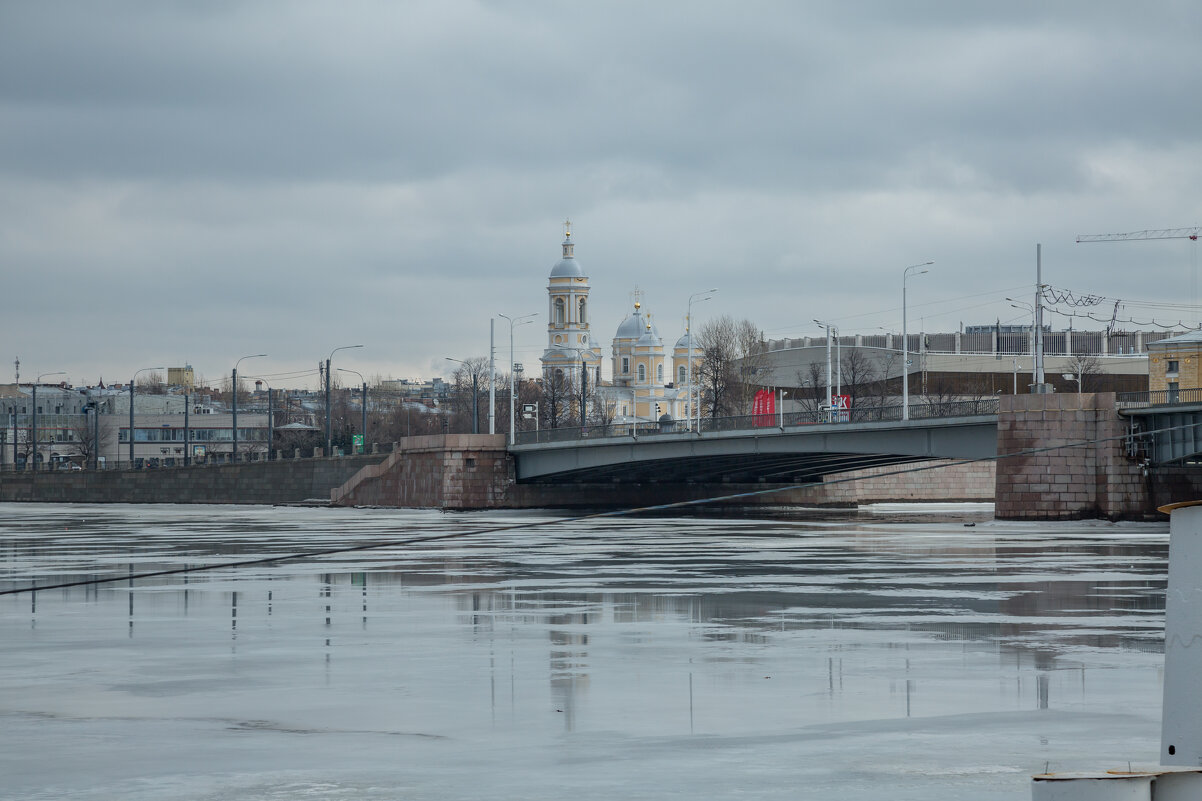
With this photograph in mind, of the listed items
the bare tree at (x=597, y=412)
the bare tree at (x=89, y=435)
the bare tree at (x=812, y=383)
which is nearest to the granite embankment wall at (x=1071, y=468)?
the bare tree at (x=812, y=383)

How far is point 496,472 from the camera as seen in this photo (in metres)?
73.7

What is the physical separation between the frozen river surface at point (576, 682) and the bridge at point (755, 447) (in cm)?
2894

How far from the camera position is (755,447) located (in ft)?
204

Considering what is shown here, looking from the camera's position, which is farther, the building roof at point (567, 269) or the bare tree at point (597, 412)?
the building roof at point (567, 269)

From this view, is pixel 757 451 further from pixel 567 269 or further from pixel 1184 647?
pixel 567 269

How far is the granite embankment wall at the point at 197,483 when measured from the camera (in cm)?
8450

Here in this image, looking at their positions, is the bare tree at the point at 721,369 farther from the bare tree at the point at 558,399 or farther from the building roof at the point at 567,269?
the building roof at the point at 567,269

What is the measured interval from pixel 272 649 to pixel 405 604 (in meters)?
5.13

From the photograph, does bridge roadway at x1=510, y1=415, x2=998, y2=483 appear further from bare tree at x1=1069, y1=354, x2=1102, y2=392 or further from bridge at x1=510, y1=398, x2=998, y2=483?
bare tree at x1=1069, y1=354, x2=1102, y2=392

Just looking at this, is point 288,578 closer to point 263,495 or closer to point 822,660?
point 822,660

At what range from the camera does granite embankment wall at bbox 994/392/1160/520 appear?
2007 inches

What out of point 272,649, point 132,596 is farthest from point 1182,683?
point 132,596

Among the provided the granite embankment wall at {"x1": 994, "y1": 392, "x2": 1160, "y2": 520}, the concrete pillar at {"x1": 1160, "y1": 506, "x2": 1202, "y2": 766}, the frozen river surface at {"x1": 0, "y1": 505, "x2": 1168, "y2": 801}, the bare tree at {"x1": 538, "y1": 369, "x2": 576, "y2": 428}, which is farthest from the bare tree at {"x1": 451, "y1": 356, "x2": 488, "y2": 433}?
the concrete pillar at {"x1": 1160, "y1": 506, "x2": 1202, "y2": 766}

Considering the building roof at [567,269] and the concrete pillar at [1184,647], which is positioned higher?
the building roof at [567,269]
